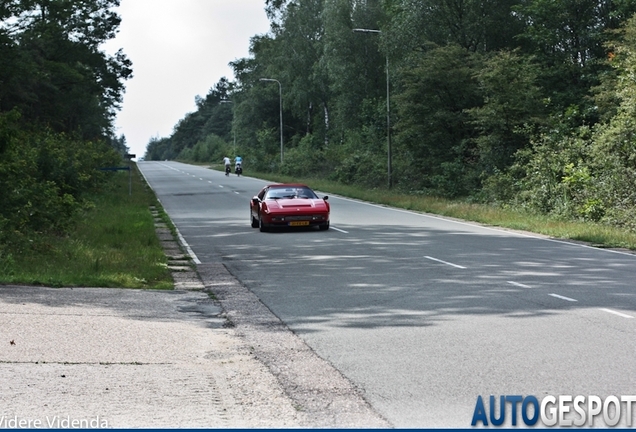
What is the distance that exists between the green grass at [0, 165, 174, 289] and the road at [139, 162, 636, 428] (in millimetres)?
1421

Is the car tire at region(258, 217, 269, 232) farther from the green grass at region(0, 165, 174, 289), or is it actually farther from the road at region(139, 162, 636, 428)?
the green grass at region(0, 165, 174, 289)

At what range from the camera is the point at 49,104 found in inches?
2416

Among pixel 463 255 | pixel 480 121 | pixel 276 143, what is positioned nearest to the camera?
pixel 463 255

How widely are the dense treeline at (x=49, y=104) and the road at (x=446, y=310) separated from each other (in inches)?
143

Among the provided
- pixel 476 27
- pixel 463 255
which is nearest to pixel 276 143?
pixel 476 27

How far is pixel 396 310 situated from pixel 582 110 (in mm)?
38060

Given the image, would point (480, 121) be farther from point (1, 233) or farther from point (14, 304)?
point (14, 304)

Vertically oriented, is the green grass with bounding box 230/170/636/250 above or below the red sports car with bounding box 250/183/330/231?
below

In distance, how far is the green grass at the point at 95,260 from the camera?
13891 mm

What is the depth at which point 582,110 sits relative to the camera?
47062 mm

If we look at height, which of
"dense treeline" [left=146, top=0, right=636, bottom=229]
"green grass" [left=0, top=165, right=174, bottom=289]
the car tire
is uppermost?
"dense treeline" [left=146, top=0, right=636, bottom=229]

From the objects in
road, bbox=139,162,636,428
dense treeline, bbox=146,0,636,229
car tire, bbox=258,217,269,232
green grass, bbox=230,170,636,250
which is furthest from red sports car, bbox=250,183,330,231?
dense treeline, bbox=146,0,636,229

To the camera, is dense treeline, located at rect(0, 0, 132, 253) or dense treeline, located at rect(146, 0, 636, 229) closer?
dense treeline, located at rect(0, 0, 132, 253)

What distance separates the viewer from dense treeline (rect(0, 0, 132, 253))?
1909cm
